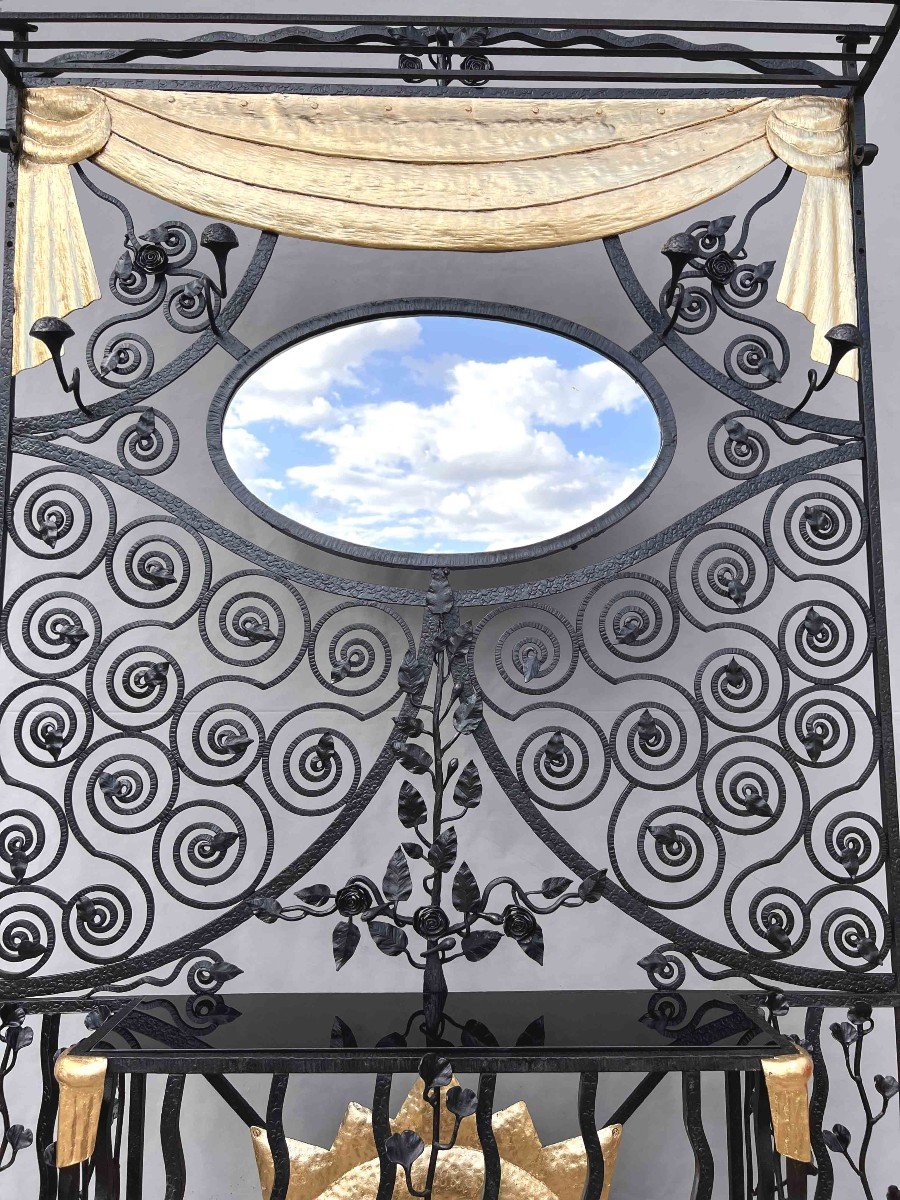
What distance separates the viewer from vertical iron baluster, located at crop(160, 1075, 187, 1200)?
1.40 meters

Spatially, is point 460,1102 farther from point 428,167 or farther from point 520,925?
point 428,167

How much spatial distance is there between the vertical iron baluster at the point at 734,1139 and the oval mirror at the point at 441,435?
882 mm

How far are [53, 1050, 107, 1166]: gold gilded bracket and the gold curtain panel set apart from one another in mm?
1038

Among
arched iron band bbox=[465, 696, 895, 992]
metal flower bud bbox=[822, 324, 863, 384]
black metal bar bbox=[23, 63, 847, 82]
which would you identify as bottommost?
arched iron band bbox=[465, 696, 895, 992]

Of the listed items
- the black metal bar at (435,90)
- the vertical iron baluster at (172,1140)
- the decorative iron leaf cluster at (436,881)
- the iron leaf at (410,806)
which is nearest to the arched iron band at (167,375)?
the black metal bar at (435,90)

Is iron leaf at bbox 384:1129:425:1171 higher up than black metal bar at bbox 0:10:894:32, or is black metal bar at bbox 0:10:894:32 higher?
black metal bar at bbox 0:10:894:32

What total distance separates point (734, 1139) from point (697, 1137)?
29 cm

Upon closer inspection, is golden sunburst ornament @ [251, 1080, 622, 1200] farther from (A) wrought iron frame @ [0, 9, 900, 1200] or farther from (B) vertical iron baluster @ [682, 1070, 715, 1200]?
(B) vertical iron baluster @ [682, 1070, 715, 1200]

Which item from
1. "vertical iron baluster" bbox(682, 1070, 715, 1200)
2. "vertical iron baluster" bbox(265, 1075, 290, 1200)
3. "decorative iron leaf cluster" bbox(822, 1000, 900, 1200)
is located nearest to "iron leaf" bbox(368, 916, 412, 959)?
"vertical iron baluster" bbox(265, 1075, 290, 1200)

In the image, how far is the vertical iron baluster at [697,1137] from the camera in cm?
140

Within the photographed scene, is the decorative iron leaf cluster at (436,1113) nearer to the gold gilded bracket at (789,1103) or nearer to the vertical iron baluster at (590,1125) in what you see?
the vertical iron baluster at (590,1125)

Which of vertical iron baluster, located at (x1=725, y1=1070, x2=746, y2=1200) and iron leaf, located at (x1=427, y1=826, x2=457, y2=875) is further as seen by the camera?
vertical iron baluster, located at (x1=725, y1=1070, x2=746, y2=1200)

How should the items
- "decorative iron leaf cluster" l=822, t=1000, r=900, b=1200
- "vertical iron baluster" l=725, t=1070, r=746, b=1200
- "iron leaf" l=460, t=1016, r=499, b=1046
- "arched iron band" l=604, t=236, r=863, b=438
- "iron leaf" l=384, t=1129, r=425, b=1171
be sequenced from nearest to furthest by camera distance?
"iron leaf" l=384, t=1129, r=425, b=1171, "iron leaf" l=460, t=1016, r=499, b=1046, "decorative iron leaf cluster" l=822, t=1000, r=900, b=1200, "vertical iron baluster" l=725, t=1070, r=746, b=1200, "arched iron band" l=604, t=236, r=863, b=438

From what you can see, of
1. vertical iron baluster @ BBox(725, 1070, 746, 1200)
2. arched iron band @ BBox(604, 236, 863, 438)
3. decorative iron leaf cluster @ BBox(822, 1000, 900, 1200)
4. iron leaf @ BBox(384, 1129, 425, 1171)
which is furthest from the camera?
arched iron band @ BBox(604, 236, 863, 438)
